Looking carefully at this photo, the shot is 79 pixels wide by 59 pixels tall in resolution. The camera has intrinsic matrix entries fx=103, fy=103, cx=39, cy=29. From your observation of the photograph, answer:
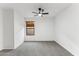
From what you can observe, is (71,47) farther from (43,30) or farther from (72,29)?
(43,30)

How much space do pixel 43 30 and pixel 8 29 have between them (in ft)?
13.5

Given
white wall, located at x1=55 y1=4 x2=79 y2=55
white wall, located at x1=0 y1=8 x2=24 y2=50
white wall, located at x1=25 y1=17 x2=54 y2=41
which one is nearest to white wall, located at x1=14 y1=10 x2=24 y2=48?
white wall, located at x1=0 y1=8 x2=24 y2=50

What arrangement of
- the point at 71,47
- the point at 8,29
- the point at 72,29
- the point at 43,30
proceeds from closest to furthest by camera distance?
the point at 72,29 < the point at 71,47 < the point at 8,29 < the point at 43,30

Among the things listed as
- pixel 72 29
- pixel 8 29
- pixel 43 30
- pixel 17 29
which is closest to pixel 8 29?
pixel 8 29

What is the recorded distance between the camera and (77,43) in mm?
3717

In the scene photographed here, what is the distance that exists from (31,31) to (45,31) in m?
1.22

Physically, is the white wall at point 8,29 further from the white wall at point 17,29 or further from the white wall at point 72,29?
the white wall at point 72,29

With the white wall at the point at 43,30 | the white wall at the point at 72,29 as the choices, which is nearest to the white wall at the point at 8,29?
the white wall at the point at 72,29

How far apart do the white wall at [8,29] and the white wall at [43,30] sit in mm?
3523

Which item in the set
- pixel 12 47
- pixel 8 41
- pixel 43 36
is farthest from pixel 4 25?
pixel 43 36

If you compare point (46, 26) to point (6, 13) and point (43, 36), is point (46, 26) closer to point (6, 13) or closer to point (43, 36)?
point (43, 36)

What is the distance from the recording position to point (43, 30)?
352 inches

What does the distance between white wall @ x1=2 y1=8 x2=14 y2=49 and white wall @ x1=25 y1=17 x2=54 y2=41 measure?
3523 mm

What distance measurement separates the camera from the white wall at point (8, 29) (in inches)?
207
